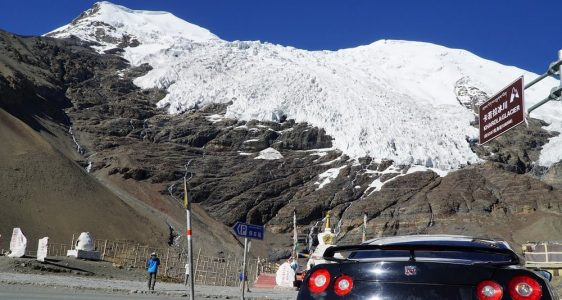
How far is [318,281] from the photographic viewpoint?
461cm

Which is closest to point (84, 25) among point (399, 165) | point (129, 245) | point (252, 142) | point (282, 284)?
point (252, 142)

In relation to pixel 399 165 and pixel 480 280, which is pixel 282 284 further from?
pixel 399 165

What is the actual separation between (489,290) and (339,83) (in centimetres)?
12091

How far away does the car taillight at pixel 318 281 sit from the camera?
4547 mm

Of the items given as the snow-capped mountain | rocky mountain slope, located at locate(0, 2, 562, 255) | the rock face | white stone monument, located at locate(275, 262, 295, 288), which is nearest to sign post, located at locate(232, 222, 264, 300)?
white stone monument, located at locate(275, 262, 295, 288)

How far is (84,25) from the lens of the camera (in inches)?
5827

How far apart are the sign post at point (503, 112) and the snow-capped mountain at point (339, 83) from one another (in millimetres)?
85992

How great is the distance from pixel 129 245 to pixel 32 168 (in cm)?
1306

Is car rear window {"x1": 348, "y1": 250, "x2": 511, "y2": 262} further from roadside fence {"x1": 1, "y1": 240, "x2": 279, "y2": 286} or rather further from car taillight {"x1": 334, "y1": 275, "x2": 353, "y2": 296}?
roadside fence {"x1": 1, "y1": 240, "x2": 279, "y2": 286}

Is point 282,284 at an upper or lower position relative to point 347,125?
lower

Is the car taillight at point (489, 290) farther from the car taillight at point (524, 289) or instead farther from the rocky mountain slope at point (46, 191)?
the rocky mountain slope at point (46, 191)

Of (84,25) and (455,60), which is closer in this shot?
(84,25)

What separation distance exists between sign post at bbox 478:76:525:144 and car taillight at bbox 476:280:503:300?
6.68 metres

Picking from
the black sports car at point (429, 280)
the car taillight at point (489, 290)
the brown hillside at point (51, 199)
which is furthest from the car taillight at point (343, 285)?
the brown hillside at point (51, 199)
